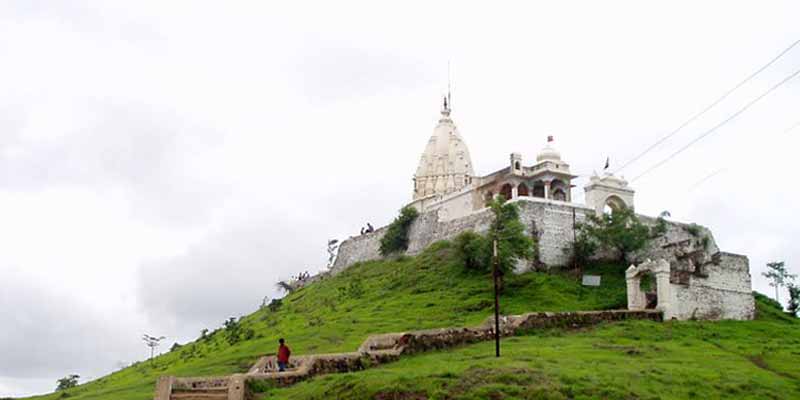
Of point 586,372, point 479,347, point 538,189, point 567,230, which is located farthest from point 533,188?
point 586,372

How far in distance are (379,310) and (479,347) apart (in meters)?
17.4

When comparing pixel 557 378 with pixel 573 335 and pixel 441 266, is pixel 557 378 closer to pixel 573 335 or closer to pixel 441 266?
pixel 573 335

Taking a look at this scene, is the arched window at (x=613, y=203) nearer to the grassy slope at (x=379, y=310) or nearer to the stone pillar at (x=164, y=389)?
the grassy slope at (x=379, y=310)

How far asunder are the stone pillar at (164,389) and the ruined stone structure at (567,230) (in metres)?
26.1

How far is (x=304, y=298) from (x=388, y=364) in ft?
121

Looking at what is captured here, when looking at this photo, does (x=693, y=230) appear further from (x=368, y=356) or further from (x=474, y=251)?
(x=368, y=356)

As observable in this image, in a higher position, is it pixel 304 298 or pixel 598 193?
pixel 598 193

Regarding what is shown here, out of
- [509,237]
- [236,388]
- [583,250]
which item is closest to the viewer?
[236,388]

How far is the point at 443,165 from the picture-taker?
274 feet

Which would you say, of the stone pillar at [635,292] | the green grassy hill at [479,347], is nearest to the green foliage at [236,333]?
the green grassy hill at [479,347]

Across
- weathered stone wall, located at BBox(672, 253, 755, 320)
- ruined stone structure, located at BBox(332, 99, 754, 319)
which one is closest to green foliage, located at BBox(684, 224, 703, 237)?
ruined stone structure, located at BBox(332, 99, 754, 319)

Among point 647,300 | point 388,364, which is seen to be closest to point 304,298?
point 647,300

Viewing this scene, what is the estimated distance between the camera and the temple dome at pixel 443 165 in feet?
270

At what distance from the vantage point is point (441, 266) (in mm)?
66375
